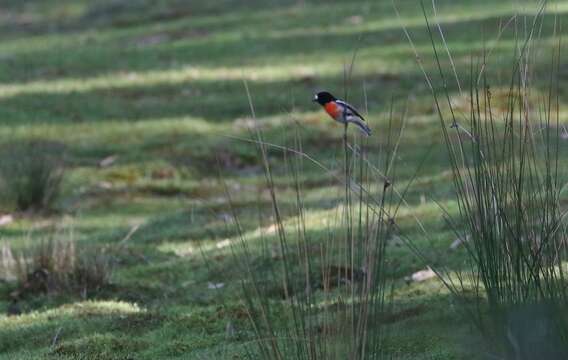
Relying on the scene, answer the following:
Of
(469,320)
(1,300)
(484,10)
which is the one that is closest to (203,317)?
(1,300)

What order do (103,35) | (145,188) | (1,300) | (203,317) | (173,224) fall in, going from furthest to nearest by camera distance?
(103,35) < (145,188) < (173,224) < (1,300) < (203,317)

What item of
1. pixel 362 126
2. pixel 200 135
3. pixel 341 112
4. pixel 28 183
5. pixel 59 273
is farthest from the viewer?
pixel 200 135

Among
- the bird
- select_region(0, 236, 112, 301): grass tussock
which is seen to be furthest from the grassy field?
the bird

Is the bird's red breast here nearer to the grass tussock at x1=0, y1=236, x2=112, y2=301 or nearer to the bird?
the bird

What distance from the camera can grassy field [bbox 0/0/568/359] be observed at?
20.7 ft

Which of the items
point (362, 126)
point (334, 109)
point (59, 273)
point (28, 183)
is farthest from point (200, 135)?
point (362, 126)

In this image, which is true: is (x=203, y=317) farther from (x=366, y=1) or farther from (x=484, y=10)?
(x=366, y=1)

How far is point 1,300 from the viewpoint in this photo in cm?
755

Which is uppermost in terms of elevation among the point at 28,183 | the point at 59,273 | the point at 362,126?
the point at 362,126

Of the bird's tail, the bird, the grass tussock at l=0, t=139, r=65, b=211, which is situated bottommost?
the grass tussock at l=0, t=139, r=65, b=211

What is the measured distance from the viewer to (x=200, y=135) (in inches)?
540

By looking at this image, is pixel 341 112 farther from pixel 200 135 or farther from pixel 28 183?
pixel 200 135

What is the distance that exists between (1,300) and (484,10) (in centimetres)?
1308

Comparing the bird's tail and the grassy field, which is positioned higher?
the bird's tail
